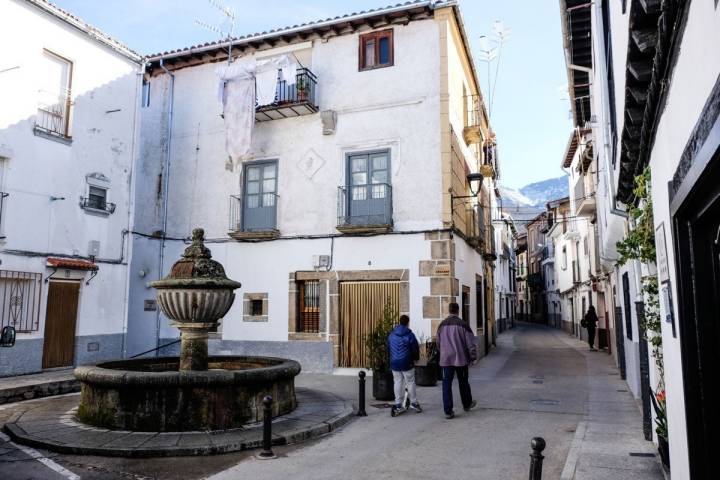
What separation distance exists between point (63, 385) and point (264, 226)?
617 cm

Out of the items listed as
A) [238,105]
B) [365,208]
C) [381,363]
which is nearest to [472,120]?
[365,208]

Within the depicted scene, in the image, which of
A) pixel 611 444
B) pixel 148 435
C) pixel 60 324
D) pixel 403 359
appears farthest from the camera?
pixel 60 324

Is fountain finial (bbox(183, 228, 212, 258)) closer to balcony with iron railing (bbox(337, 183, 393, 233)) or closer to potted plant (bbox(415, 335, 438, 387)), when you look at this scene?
balcony with iron railing (bbox(337, 183, 393, 233))

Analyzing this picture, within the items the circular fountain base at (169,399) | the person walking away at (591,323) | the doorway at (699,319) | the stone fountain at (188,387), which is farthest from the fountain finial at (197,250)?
the person walking away at (591,323)

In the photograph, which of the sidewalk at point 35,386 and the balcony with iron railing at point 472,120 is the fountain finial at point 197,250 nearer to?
the sidewalk at point 35,386

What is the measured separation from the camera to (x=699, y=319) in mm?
2828

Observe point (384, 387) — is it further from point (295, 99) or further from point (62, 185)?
point (62, 185)

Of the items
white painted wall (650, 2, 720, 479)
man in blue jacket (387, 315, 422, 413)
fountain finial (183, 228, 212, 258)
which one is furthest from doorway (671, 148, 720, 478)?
fountain finial (183, 228, 212, 258)

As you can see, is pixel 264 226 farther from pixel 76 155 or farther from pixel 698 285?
pixel 698 285

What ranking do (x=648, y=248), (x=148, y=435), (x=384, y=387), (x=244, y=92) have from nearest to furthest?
(x=648, y=248) < (x=148, y=435) < (x=384, y=387) < (x=244, y=92)

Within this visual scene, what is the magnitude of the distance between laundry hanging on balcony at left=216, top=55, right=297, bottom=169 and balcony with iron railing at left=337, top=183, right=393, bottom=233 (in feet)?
10.4

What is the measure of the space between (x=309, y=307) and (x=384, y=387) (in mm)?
5033

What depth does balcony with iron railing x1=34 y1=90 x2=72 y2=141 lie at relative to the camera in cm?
1265

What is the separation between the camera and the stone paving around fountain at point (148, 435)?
20.6ft
